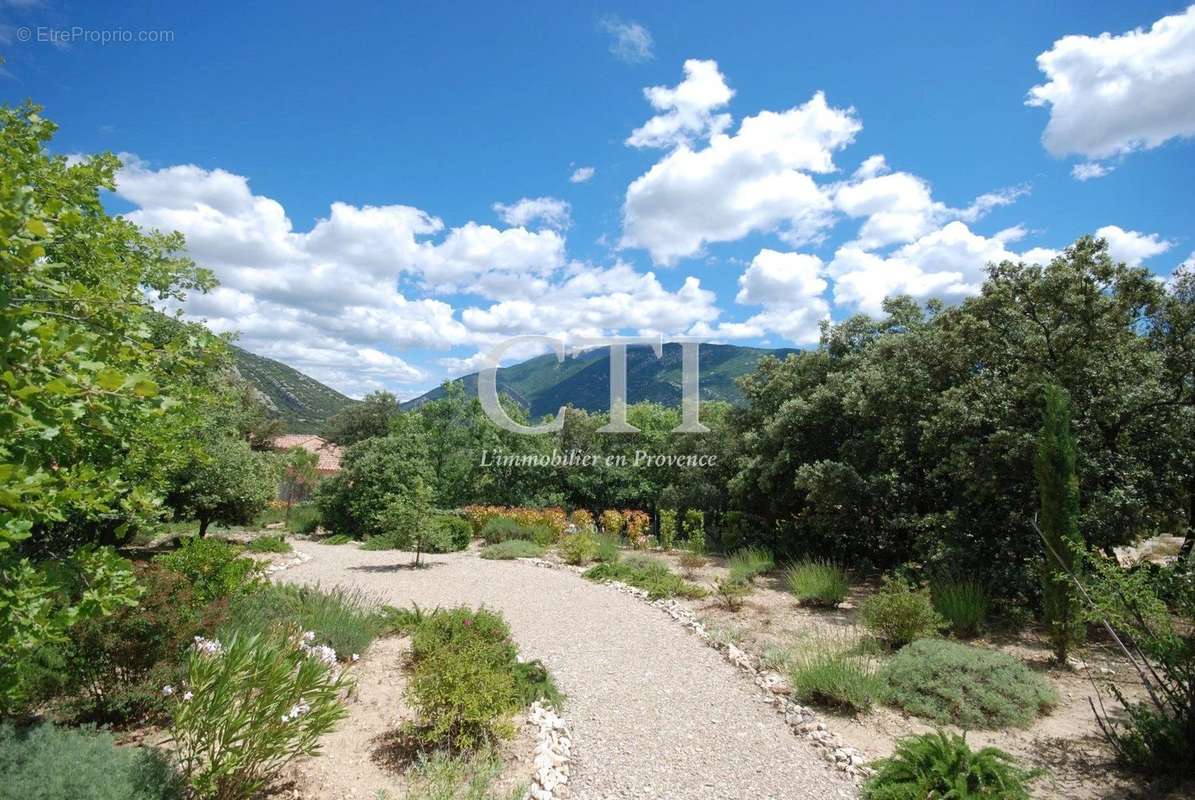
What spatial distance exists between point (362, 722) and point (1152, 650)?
6130 mm

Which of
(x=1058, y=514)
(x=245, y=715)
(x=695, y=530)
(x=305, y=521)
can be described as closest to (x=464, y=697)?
(x=245, y=715)

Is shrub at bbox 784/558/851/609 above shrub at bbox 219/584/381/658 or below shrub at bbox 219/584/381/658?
Result: below

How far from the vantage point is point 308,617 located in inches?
225

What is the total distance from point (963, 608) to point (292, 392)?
9516 centimetres

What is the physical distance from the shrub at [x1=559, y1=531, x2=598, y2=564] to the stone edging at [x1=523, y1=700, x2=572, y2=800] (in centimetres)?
780

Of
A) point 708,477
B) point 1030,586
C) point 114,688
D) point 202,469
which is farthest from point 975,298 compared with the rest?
point 202,469

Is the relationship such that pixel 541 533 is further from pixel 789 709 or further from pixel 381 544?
pixel 789 709

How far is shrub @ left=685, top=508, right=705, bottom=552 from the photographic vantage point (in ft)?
45.3

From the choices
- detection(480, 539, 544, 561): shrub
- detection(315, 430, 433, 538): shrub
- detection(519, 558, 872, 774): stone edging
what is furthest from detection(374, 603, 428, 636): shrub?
detection(315, 430, 433, 538): shrub

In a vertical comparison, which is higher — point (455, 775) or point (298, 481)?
point (455, 775)

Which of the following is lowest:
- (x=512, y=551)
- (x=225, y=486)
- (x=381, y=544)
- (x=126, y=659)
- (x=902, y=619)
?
(x=381, y=544)

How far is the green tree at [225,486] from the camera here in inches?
475

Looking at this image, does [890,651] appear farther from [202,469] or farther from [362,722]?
[202,469]

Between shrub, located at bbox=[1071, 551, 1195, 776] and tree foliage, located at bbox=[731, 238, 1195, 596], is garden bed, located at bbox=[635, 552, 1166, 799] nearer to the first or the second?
shrub, located at bbox=[1071, 551, 1195, 776]
